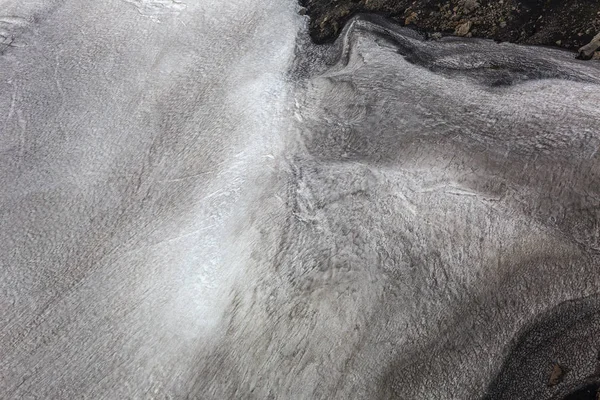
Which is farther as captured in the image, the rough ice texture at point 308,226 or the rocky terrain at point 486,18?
the rocky terrain at point 486,18

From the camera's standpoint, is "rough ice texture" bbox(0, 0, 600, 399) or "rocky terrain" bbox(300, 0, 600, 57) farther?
"rocky terrain" bbox(300, 0, 600, 57)

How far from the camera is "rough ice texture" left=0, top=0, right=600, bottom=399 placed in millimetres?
3953

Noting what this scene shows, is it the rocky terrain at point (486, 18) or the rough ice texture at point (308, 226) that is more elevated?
the rocky terrain at point (486, 18)

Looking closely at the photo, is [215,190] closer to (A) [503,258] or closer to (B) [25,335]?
(B) [25,335]

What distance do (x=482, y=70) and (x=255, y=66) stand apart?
2830 mm

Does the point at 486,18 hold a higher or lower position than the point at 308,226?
higher

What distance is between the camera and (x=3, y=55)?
21.6 ft

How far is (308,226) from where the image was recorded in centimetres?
456

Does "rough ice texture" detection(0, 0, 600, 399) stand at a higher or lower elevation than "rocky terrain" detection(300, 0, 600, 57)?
lower

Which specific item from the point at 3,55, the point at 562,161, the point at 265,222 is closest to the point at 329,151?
the point at 265,222

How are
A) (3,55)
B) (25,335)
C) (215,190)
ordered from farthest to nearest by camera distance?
(3,55) < (215,190) < (25,335)

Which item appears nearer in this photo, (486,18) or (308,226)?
(308,226)

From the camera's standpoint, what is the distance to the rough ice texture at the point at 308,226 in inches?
156

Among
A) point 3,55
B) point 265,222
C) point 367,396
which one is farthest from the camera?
point 3,55
